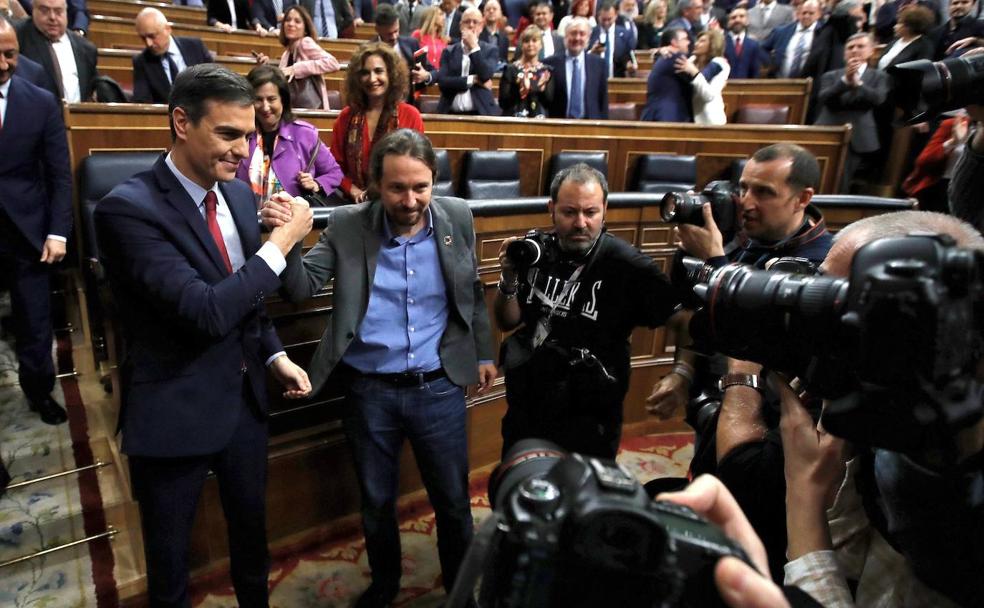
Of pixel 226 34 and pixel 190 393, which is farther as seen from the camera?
pixel 226 34

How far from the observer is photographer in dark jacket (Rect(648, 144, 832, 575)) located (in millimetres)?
937

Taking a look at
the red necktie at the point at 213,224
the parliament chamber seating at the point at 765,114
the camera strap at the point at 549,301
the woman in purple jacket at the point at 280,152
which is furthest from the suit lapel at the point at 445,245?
the parliament chamber seating at the point at 765,114

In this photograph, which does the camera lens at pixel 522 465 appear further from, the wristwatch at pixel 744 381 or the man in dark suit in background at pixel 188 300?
the man in dark suit in background at pixel 188 300

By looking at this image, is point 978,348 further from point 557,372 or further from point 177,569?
point 177,569

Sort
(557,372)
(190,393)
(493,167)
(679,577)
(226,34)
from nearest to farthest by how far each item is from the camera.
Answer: (679,577) → (190,393) → (557,372) → (493,167) → (226,34)

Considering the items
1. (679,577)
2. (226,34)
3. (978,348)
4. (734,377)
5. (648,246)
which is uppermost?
(226,34)

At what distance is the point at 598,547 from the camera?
0.52 metres

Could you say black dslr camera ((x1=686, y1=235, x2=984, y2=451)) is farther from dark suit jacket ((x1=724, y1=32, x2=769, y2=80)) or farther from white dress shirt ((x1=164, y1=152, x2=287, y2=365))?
dark suit jacket ((x1=724, y1=32, x2=769, y2=80))

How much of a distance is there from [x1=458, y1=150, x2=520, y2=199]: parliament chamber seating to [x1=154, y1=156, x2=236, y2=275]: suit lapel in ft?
7.49

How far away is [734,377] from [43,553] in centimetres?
194

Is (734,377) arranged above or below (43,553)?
above

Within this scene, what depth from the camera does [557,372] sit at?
63.9 inches

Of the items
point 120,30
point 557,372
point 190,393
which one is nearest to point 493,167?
point 557,372

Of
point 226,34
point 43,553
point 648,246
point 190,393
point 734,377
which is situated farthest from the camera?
point 226,34
